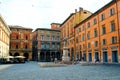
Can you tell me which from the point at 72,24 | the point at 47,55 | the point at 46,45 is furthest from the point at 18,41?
the point at 72,24

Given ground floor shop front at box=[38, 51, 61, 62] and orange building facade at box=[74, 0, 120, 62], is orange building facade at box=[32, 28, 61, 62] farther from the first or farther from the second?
orange building facade at box=[74, 0, 120, 62]

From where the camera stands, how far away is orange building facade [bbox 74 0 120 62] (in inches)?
1325

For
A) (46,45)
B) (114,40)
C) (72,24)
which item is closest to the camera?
(114,40)

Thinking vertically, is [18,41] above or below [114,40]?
above

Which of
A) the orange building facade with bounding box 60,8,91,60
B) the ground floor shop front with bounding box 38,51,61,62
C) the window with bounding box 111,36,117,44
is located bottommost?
the ground floor shop front with bounding box 38,51,61,62

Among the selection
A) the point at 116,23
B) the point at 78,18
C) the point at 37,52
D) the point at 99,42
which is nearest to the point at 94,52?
the point at 99,42

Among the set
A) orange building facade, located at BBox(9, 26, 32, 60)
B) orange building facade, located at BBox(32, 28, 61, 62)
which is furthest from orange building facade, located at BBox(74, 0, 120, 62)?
orange building facade, located at BBox(9, 26, 32, 60)

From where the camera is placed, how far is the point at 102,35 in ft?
127

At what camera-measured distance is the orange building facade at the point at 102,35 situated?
33656 mm

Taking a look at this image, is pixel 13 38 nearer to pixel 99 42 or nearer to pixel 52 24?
pixel 52 24

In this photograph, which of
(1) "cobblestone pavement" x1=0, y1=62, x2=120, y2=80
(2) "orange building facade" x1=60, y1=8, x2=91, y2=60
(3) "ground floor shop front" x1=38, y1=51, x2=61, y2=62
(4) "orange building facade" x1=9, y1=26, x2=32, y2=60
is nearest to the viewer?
(1) "cobblestone pavement" x1=0, y1=62, x2=120, y2=80

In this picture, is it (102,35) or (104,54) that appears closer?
(104,54)

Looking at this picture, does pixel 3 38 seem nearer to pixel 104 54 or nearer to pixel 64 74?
pixel 104 54

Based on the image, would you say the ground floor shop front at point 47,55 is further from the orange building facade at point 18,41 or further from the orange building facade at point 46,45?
the orange building facade at point 18,41
